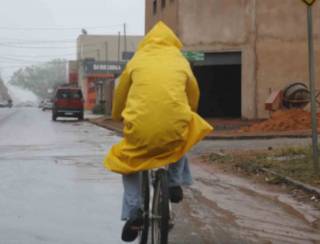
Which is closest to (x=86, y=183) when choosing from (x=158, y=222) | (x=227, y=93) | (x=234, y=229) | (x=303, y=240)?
(x=234, y=229)

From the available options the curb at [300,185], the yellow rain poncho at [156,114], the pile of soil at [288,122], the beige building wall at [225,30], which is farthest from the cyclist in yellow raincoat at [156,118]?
the beige building wall at [225,30]

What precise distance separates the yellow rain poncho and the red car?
39926mm

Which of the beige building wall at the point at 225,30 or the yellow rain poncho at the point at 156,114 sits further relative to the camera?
the beige building wall at the point at 225,30

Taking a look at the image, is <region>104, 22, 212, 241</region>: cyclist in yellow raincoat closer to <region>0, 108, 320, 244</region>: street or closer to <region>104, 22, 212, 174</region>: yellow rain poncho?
<region>104, 22, 212, 174</region>: yellow rain poncho

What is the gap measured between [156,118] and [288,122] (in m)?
19.9

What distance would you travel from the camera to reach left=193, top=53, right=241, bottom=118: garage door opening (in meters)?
38.3

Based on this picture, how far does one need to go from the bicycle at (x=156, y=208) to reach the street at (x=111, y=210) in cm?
96

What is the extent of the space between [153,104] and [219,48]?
90.1 ft

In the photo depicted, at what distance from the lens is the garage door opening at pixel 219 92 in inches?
1507

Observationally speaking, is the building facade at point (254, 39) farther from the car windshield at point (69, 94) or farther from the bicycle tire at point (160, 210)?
the bicycle tire at point (160, 210)

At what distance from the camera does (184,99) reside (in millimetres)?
5676

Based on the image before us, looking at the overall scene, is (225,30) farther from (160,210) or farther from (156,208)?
(160,210)

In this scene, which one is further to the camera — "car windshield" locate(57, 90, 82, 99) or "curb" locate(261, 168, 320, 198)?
"car windshield" locate(57, 90, 82, 99)

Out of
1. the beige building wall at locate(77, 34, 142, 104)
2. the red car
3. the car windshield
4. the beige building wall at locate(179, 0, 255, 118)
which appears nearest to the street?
the beige building wall at locate(179, 0, 255, 118)
